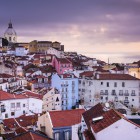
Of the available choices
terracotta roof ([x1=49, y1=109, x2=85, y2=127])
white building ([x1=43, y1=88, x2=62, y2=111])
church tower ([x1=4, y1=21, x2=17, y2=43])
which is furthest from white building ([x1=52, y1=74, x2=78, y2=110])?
church tower ([x1=4, y1=21, x2=17, y2=43])

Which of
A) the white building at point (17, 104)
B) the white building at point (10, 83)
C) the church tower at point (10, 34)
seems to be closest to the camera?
the white building at point (17, 104)

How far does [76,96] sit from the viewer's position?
51.8 meters

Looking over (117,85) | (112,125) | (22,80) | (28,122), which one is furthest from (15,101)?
(112,125)

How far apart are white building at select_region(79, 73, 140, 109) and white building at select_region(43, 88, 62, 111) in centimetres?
552

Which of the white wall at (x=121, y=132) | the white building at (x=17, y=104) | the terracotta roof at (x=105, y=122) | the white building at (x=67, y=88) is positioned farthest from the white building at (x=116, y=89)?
the white wall at (x=121, y=132)

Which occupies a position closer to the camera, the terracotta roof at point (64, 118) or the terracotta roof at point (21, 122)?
the terracotta roof at point (64, 118)

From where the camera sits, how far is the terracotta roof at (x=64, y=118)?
2342 cm

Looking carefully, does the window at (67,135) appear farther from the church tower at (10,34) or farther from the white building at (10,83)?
the church tower at (10,34)

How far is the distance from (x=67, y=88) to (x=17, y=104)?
498 inches

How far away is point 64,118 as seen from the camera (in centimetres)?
2427

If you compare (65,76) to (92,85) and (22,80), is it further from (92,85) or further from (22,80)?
(22,80)

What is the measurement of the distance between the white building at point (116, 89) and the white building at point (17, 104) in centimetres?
1154

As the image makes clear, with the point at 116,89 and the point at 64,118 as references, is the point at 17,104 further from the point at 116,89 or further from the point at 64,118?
the point at 116,89

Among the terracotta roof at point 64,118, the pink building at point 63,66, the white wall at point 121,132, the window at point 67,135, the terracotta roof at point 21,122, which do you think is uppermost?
the pink building at point 63,66
